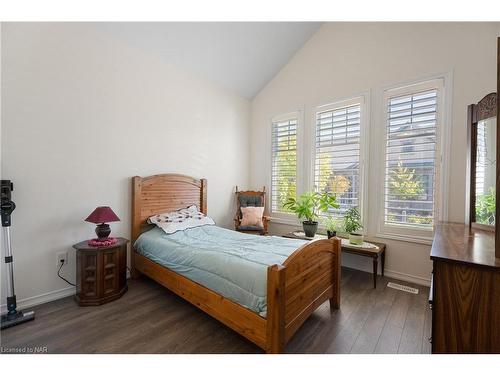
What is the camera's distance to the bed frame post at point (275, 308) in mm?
1366

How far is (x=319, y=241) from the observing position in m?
1.92

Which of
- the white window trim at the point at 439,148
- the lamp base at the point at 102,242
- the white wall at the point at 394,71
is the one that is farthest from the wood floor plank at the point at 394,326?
the lamp base at the point at 102,242

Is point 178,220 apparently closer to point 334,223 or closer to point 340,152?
point 334,223

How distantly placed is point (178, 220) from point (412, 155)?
3.04 m

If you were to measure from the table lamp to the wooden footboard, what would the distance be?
69.2 inches

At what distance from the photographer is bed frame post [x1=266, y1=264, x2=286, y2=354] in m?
1.37

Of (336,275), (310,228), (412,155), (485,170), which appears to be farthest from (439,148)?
(336,275)

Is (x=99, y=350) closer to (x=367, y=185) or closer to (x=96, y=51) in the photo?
(x=96, y=51)

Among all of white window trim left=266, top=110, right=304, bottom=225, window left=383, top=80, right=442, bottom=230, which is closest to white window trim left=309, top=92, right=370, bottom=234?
window left=383, top=80, right=442, bottom=230

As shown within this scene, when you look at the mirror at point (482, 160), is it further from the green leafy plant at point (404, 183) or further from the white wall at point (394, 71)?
the green leafy plant at point (404, 183)

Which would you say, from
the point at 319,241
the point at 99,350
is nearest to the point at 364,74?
the point at 319,241

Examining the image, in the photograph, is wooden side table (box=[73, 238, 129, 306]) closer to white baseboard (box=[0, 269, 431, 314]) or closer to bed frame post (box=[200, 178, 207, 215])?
white baseboard (box=[0, 269, 431, 314])

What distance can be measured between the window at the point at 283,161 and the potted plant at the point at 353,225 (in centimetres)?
100
